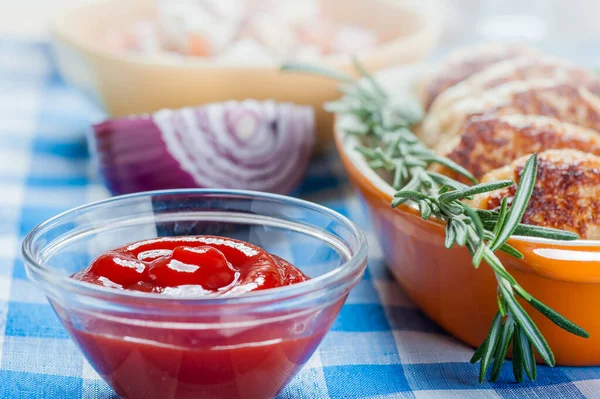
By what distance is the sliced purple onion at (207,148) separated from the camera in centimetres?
233

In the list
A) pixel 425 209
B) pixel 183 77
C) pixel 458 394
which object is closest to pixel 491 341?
pixel 458 394

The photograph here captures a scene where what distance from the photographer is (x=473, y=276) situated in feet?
4.87

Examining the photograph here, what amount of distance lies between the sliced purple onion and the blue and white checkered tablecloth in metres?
0.17

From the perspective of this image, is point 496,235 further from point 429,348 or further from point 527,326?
point 429,348

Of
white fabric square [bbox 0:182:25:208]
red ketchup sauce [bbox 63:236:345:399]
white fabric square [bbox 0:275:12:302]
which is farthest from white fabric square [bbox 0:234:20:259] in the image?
red ketchup sauce [bbox 63:236:345:399]

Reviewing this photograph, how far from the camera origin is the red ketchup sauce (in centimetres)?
115

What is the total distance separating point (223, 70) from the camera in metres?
2.52

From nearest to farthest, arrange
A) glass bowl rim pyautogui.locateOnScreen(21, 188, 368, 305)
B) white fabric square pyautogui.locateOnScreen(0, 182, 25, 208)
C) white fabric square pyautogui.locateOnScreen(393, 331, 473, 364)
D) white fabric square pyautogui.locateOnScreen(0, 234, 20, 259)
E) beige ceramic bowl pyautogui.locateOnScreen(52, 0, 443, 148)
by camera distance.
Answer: glass bowl rim pyautogui.locateOnScreen(21, 188, 368, 305) < white fabric square pyautogui.locateOnScreen(393, 331, 473, 364) < white fabric square pyautogui.locateOnScreen(0, 234, 20, 259) < white fabric square pyautogui.locateOnScreen(0, 182, 25, 208) < beige ceramic bowl pyautogui.locateOnScreen(52, 0, 443, 148)

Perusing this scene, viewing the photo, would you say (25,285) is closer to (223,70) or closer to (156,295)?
(156,295)

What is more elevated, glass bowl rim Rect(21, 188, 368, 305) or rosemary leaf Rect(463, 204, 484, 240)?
rosemary leaf Rect(463, 204, 484, 240)

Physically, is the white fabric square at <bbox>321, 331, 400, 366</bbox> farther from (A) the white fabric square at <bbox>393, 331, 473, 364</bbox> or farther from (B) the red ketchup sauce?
(B) the red ketchup sauce

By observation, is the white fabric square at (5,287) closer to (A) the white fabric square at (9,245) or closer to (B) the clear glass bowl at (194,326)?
(A) the white fabric square at (9,245)

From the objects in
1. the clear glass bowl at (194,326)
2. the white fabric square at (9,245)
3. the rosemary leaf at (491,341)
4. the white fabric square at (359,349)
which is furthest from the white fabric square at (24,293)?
the rosemary leaf at (491,341)

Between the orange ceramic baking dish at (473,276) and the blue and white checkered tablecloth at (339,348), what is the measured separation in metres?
0.06
